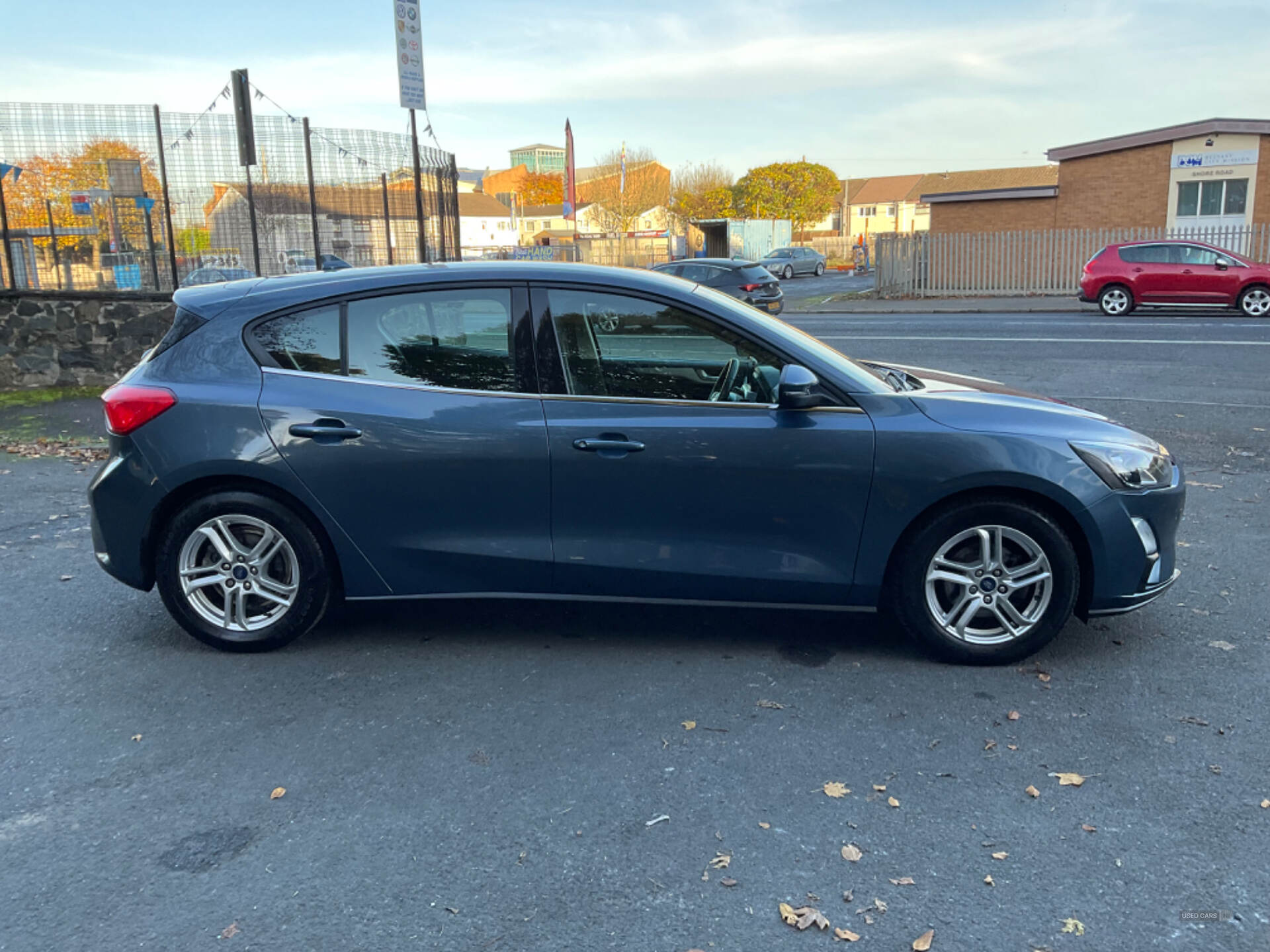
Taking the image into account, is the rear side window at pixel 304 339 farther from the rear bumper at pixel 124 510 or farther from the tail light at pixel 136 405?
the rear bumper at pixel 124 510

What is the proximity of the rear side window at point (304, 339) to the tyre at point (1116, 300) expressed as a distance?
21565 millimetres

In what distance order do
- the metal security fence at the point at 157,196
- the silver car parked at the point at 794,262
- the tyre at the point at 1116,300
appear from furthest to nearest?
the silver car parked at the point at 794,262, the tyre at the point at 1116,300, the metal security fence at the point at 157,196

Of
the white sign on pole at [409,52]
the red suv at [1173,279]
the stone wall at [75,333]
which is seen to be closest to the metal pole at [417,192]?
the white sign on pole at [409,52]

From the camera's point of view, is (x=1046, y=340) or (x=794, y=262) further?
(x=794, y=262)

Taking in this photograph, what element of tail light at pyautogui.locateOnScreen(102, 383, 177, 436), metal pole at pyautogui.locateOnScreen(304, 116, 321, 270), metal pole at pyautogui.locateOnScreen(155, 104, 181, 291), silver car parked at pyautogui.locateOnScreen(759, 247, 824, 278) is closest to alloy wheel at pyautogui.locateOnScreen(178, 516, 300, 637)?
tail light at pyautogui.locateOnScreen(102, 383, 177, 436)

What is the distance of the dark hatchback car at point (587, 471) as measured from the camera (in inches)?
169

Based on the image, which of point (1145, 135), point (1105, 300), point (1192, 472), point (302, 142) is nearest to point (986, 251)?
point (1145, 135)

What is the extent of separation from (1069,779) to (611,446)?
2021 mm

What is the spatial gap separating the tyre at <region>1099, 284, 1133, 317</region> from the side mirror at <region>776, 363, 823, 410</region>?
20885 mm

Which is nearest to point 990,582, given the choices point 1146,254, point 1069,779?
point 1069,779

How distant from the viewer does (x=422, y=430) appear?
4.38 m

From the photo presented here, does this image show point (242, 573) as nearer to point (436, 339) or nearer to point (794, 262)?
point (436, 339)

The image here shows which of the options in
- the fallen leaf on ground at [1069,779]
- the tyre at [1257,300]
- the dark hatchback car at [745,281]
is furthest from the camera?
the dark hatchback car at [745,281]

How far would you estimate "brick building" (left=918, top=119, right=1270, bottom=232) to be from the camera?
29.8m
